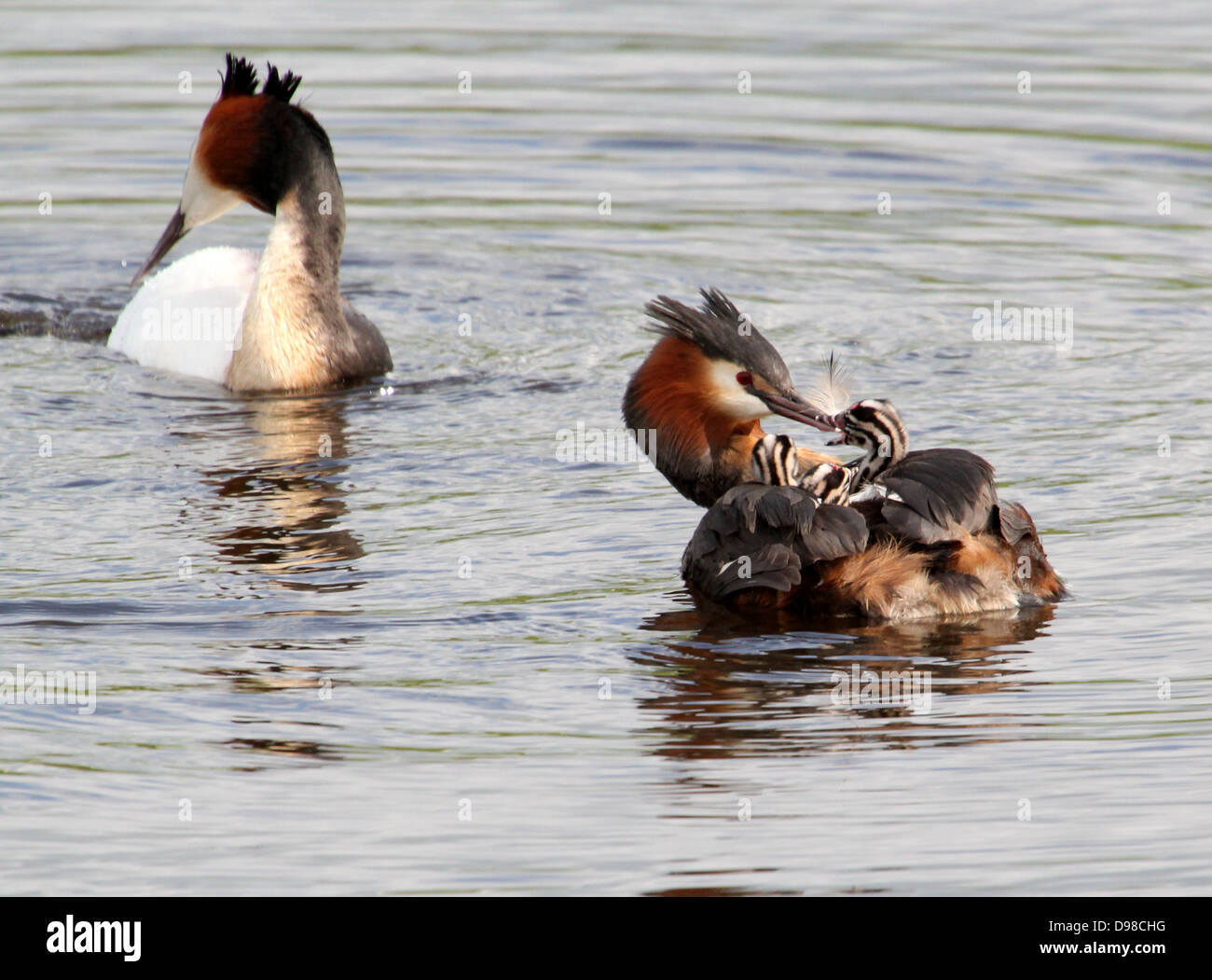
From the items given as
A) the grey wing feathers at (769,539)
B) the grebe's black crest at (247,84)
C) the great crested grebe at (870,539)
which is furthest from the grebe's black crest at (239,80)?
the grey wing feathers at (769,539)

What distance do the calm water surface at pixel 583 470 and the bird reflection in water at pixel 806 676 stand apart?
18 millimetres

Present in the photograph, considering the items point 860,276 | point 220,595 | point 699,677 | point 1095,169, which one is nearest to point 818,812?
point 699,677

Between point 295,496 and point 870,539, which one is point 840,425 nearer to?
point 870,539

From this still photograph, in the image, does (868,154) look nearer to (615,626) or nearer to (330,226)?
(330,226)

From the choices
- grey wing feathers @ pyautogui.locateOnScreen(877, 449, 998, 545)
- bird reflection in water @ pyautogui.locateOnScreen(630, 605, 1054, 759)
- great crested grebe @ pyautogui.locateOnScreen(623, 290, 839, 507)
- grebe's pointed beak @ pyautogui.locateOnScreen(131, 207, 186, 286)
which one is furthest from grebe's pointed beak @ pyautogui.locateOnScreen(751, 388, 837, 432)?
grebe's pointed beak @ pyautogui.locateOnScreen(131, 207, 186, 286)

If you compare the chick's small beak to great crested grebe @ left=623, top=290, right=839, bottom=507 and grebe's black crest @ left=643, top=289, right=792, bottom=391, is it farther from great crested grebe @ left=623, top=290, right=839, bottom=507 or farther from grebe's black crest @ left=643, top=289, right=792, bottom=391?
grebe's black crest @ left=643, top=289, right=792, bottom=391

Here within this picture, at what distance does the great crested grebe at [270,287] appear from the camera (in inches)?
374

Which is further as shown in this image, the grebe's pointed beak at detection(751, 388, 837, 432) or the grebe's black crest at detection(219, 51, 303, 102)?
the grebe's black crest at detection(219, 51, 303, 102)

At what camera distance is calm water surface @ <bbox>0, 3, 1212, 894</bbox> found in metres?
4.92

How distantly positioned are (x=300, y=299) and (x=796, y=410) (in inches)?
131

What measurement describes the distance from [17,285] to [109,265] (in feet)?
2.17

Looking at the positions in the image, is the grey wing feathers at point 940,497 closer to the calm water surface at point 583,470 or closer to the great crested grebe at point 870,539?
the great crested grebe at point 870,539

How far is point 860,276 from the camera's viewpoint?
10836 mm

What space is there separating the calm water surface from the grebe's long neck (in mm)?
206
